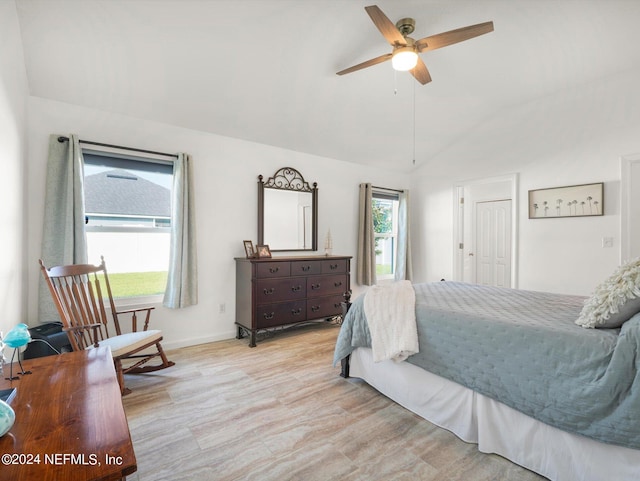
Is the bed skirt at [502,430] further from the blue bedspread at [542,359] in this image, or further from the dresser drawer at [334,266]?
the dresser drawer at [334,266]

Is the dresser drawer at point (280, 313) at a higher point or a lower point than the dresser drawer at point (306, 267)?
lower

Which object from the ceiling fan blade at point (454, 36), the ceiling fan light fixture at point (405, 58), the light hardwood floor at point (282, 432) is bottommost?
the light hardwood floor at point (282, 432)

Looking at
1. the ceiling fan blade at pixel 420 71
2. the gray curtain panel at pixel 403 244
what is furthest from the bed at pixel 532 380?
the gray curtain panel at pixel 403 244

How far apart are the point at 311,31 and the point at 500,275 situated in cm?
408

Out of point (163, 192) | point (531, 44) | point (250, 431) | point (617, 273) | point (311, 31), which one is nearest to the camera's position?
point (617, 273)

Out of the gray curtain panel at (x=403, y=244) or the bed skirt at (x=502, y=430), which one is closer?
the bed skirt at (x=502, y=430)

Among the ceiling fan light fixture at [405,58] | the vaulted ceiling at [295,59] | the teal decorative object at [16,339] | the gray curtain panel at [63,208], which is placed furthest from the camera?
the gray curtain panel at [63,208]

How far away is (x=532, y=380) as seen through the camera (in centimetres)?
147

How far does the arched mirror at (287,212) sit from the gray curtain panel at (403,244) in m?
1.62

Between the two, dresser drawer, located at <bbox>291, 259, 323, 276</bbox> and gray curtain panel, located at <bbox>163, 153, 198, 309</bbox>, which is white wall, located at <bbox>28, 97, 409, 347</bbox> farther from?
dresser drawer, located at <bbox>291, 259, 323, 276</bbox>

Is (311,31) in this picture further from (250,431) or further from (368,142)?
(250,431)

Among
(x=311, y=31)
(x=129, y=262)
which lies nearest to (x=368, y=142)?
(x=311, y=31)

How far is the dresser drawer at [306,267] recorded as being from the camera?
3566 mm

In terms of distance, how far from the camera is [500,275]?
462cm
